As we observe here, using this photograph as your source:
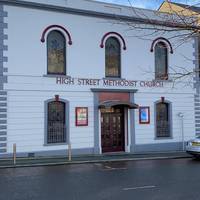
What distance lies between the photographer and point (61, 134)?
23.0 meters

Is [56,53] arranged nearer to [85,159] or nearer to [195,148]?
[85,159]

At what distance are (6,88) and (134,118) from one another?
7.91m

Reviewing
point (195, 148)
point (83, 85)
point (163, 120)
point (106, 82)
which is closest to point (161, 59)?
point (163, 120)

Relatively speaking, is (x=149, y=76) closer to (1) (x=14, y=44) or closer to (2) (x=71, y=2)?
(2) (x=71, y=2)

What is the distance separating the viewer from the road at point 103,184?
427 inches

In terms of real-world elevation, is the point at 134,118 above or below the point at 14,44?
below

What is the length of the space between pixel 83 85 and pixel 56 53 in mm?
2279

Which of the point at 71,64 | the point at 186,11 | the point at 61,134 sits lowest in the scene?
the point at 61,134

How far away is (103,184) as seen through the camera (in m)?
12.8

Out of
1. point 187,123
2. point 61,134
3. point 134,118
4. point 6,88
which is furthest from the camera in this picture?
point 187,123

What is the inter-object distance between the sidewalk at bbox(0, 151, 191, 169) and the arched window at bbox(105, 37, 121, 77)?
4.77 metres

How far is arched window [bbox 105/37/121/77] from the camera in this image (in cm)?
2495

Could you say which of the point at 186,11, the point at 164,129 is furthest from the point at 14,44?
the point at 186,11

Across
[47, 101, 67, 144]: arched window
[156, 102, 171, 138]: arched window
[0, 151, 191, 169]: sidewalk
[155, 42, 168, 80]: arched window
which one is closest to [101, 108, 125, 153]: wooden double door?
[0, 151, 191, 169]: sidewalk
